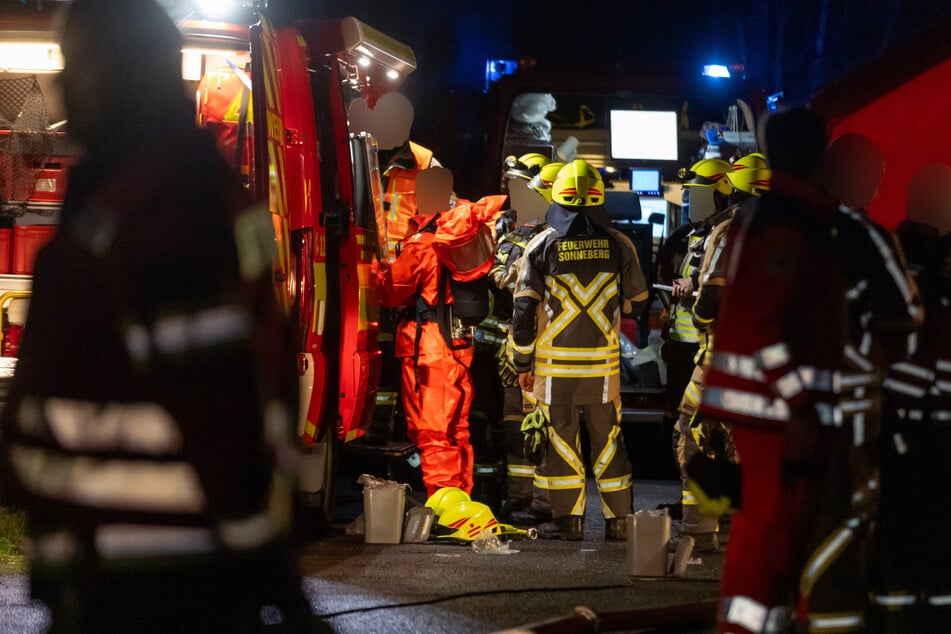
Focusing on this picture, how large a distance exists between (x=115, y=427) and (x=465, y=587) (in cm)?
334

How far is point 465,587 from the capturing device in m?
5.00

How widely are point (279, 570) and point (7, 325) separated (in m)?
4.22

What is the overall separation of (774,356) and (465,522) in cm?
340

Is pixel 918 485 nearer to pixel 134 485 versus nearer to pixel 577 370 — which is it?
pixel 134 485

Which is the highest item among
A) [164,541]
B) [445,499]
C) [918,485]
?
[164,541]

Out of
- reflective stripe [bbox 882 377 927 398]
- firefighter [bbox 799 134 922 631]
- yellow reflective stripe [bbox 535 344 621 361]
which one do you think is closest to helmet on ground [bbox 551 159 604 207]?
yellow reflective stripe [bbox 535 344 621 361]

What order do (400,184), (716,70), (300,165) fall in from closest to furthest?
1. (300,165)
2. (400,184)
3. (716,70)

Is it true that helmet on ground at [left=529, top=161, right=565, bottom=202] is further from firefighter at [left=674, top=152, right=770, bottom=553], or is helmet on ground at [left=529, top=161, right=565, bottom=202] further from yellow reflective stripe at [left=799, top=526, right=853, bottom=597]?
yellow reflective stripe at [left=799, top=526, right=853, bottom=597]

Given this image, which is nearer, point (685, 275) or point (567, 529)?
point (567, 529)

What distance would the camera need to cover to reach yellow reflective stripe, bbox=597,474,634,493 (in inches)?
251

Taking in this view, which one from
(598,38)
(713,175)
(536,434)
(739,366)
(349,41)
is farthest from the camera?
(598,38)

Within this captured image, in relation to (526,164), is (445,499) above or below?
below

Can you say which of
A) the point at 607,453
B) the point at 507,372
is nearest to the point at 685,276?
the point at 507,372

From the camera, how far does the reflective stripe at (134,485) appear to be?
1.86 m
